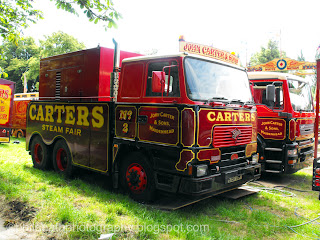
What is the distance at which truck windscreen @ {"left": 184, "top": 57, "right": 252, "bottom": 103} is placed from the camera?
4.86 metres

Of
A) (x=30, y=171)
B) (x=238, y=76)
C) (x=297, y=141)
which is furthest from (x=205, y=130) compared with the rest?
(x=30, y=171)

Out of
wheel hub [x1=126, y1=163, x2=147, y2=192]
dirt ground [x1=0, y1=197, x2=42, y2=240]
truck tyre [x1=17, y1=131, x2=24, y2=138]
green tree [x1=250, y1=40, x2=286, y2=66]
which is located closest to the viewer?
dirt ground [x1=0, y1=197, x2=42, y2=240]

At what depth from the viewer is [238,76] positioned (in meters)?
5.92

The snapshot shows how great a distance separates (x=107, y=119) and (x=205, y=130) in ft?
7.29

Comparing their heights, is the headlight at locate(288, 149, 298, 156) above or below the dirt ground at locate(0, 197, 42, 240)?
above

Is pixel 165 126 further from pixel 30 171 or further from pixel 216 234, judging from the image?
pixel 30 171

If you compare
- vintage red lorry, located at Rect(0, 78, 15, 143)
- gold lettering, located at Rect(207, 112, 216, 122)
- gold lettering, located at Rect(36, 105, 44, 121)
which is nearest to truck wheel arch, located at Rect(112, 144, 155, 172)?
gold lettering, located at Rect(207, 112, 216, 122)

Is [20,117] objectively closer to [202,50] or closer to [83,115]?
[83,115]

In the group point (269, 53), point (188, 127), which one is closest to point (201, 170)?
point (188, 127)

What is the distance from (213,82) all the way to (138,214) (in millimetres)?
2591

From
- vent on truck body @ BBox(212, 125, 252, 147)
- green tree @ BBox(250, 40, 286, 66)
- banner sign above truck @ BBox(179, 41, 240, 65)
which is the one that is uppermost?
green tree @ BBox(250, 40, 286, 66)

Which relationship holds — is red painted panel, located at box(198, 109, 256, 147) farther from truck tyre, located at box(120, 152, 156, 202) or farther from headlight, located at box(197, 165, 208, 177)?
truck tyre, located at box(120, 152, 156, 202)

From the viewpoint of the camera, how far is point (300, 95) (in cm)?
803

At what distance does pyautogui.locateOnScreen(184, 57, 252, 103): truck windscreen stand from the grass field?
79.0 inches
